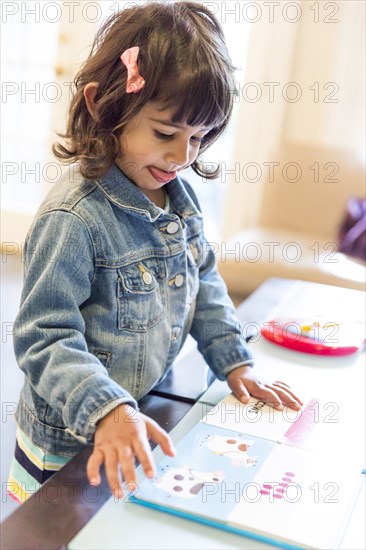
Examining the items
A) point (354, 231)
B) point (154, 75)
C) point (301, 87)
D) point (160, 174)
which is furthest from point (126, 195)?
point (301, 87)

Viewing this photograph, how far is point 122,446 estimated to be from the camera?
0.75 meters

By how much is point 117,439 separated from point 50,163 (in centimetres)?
284

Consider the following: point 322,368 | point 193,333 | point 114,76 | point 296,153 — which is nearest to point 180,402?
point 193,333

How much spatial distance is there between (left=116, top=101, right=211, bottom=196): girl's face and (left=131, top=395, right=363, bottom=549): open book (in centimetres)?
34

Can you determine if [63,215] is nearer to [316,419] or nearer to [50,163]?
[316,419]

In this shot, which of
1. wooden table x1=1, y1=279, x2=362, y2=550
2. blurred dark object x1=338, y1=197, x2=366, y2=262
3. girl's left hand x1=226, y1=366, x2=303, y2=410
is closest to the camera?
wooden table x1=1, y1=279, x2=362, y2=550

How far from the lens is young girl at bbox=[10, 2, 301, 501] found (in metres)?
0.87

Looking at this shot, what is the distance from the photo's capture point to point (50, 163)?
3.45 metres

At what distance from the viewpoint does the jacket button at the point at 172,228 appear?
1.03 m

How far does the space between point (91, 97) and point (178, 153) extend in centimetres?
15

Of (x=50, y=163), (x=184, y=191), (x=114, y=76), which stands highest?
(x=114, y=76)

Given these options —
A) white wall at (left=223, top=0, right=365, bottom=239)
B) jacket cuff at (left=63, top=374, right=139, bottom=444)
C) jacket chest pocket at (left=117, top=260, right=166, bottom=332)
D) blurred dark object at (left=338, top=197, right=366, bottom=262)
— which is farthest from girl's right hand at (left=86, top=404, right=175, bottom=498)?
white wall at (left=223, top=0, right=365, bottom=239)

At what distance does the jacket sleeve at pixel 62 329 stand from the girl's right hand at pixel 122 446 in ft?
0.05

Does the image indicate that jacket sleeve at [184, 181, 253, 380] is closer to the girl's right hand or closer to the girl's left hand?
the girl's left hand
